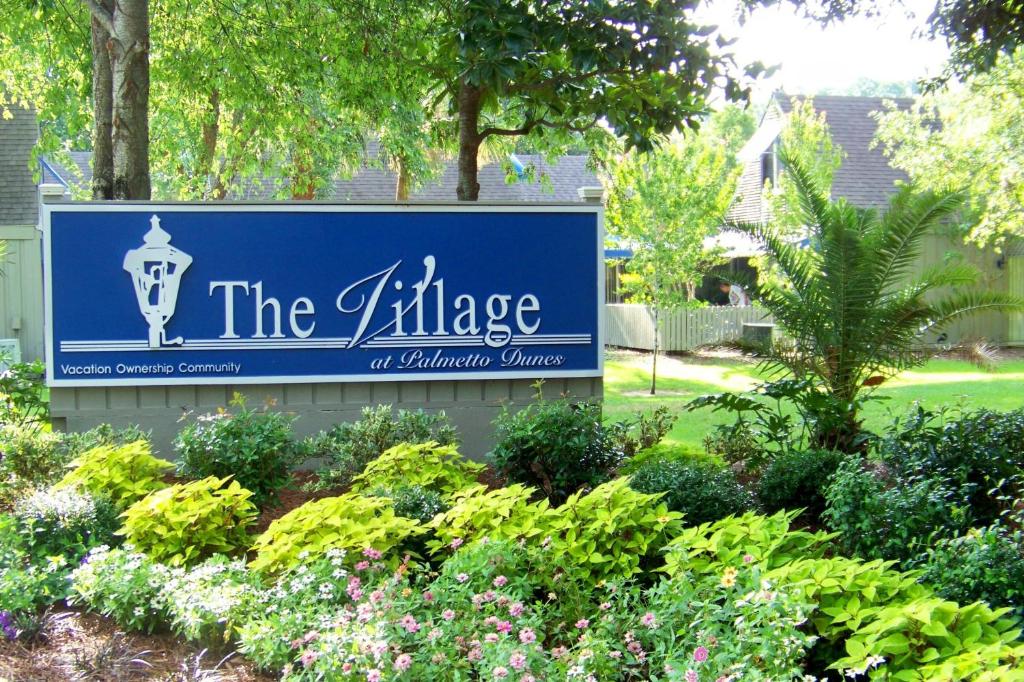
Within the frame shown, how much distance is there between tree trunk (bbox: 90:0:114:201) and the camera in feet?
27.4

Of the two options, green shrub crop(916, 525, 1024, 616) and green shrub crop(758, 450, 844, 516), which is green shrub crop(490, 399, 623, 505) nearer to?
green shrub crop(758, 450, 844, 516)

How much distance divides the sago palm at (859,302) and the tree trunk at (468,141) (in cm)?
289

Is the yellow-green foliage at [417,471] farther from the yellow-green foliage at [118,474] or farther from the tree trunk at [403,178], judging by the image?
the tree trunk at [403,178]

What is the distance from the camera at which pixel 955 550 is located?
431 centimetres

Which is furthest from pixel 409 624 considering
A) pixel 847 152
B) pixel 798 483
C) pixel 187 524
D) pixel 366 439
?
pixel 847 152

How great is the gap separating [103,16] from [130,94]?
2.27ft

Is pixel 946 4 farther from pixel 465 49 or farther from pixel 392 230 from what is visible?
pixel 392 230

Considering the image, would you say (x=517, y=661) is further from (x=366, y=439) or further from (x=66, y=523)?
(x=366, y=439)

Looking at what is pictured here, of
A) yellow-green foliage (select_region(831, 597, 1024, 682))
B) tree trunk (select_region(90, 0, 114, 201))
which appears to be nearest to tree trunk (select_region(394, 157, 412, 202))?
tree trunk (select_region(90, 0, 114, 201))

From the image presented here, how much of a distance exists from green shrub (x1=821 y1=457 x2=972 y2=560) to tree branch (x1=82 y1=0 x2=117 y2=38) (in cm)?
648

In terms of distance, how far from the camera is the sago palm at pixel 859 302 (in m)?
7.67

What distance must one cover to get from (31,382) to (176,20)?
5.43 meters

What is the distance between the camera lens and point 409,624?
3.94 meters

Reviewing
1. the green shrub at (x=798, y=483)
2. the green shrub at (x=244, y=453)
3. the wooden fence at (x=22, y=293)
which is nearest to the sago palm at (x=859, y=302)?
the green shrub at (x=798, y=483)
